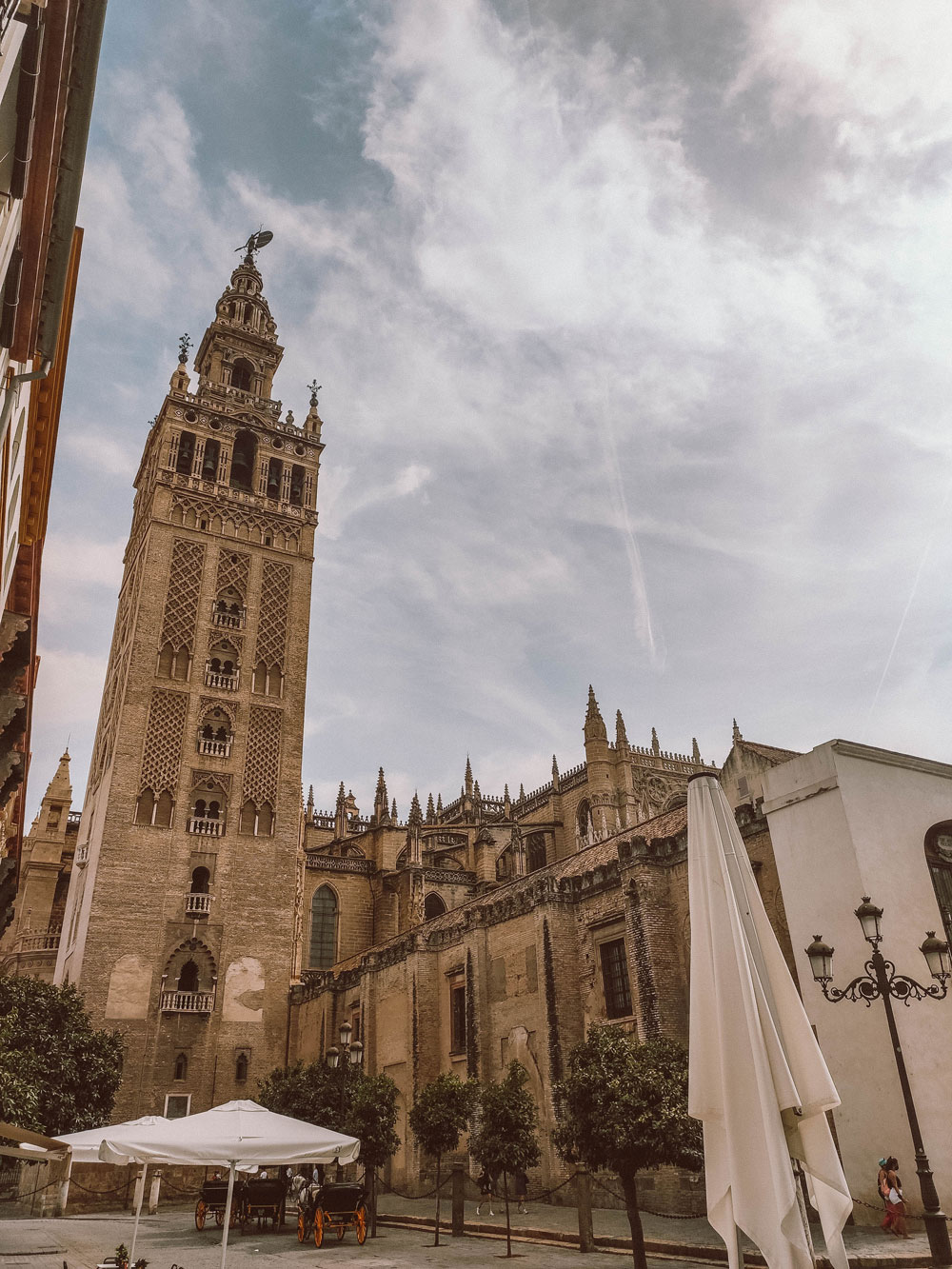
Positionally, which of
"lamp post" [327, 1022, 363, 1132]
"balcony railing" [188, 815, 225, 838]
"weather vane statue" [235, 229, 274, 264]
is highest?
"weather vane statue" [235, 229, 274, 264]

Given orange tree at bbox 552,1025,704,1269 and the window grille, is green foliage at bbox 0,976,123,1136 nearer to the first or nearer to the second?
the window grille

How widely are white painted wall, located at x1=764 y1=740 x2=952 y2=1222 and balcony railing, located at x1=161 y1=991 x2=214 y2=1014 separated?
20.5 meters

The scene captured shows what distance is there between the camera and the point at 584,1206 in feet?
42.7

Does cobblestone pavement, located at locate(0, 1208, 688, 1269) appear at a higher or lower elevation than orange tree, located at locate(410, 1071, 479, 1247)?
lower

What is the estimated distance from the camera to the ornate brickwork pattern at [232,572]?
34.8 m

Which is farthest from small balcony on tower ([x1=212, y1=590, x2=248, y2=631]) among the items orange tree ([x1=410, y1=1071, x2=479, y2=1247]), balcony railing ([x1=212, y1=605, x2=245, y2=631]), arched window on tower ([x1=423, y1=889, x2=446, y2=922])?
orange tree ([x1=410, y1=1071, x2=479, y2=1247])

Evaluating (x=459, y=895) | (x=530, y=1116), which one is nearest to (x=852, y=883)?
(x=530, y=1116)

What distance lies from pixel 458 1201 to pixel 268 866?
54.8 ft

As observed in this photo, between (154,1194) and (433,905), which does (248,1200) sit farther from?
(433,905)

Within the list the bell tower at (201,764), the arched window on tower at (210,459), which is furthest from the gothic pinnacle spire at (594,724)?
the arched window on tower at (210,459)

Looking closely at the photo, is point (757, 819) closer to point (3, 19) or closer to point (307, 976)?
point (3, 19)

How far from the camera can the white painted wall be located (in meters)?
12.9

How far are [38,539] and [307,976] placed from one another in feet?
83.8

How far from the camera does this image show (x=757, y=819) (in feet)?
55.7
